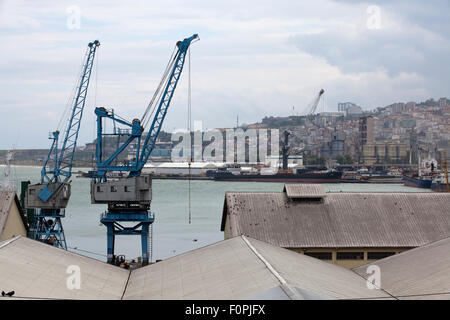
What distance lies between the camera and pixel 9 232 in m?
30.1

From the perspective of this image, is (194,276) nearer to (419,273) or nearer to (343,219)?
(419,273)

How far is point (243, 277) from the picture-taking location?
54.7 ft

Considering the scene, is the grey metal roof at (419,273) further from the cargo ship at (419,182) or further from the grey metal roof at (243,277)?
the cargo ship at (419,182)

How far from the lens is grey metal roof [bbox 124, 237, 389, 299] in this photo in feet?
49.4


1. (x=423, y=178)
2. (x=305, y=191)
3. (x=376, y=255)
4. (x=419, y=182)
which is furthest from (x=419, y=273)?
(x=423, y=178)

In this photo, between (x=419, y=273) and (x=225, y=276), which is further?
(x=419, y=273)

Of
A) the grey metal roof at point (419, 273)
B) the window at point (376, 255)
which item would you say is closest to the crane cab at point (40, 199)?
the window at point (376, 255)

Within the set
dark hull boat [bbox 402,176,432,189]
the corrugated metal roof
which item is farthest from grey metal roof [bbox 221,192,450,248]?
dark hull boat [bbox 402,176,432,189]

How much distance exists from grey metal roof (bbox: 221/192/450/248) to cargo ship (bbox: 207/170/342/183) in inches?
4419

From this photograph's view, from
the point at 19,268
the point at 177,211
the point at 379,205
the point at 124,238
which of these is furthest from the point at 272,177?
the point at 19,268

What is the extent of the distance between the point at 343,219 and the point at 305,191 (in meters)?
2.26

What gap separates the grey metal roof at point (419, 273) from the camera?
695 inches

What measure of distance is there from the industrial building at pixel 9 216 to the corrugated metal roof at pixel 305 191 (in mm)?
12505
